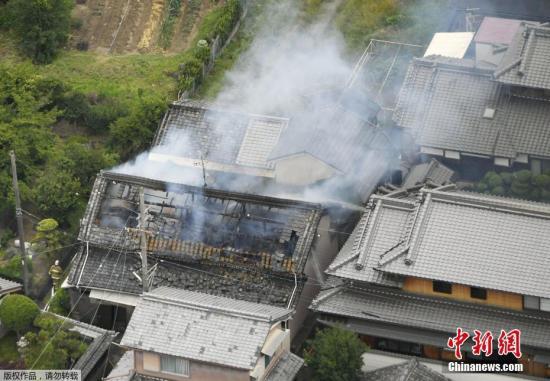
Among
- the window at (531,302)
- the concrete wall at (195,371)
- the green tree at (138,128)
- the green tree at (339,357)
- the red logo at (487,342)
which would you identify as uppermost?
the green tree at (138,128)

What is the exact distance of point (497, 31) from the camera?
47.2 metres

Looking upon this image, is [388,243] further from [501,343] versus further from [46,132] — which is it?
[46,132]

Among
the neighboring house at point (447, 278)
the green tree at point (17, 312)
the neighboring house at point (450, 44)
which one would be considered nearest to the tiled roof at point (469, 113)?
the neighboring house at point (450, 44)

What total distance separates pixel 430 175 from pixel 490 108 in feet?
13.8

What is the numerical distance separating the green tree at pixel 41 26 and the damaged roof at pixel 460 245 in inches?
1091

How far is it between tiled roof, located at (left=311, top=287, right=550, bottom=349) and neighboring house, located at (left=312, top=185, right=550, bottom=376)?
35mm

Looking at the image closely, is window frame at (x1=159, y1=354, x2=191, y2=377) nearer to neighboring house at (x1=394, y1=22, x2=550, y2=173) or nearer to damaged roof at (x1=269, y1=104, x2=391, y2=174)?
damaged roof at (x1=269, y1=104, x2=391, y2=174)

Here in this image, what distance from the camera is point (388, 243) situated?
113 feet

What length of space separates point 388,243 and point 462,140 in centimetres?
910

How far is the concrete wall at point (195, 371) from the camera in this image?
101 ft

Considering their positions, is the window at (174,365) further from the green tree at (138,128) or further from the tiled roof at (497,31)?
the tiled roof at (497,31)

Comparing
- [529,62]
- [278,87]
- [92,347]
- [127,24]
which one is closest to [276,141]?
[278,87]

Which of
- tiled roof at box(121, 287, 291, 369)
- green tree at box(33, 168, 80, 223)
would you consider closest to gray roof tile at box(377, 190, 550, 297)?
tiled roof at box(121, 287, 291, 369)

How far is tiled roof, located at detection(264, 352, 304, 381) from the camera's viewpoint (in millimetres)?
32344
